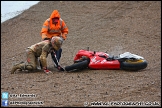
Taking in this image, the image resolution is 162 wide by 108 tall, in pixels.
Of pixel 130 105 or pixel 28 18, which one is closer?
pixel 130 105

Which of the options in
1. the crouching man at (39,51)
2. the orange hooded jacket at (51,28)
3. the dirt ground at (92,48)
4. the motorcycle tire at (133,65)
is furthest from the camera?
the orange hooded jacket at (51,28)

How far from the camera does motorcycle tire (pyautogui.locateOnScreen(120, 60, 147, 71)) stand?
32.5 ft

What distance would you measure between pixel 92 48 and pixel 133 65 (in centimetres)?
→ 407

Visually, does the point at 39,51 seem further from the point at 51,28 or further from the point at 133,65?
the point at 133,65

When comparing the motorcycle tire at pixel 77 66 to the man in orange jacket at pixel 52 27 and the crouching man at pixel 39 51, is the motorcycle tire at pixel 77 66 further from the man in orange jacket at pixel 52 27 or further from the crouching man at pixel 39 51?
the man in orange jacket at pixel 52 27

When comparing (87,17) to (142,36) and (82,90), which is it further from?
(82,90)

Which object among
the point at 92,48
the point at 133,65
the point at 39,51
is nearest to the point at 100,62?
the point at 133,65

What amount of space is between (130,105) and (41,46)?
387 centimetres

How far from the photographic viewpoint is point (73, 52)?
43.5 feet

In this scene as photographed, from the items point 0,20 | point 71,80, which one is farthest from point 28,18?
point 71,80

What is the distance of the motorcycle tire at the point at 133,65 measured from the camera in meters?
9.92

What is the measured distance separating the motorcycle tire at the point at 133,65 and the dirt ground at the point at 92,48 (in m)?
0.13

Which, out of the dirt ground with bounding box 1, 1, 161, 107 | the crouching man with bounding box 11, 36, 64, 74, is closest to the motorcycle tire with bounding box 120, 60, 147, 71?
the dirt ground with bounding box 1, 1, 161, 107

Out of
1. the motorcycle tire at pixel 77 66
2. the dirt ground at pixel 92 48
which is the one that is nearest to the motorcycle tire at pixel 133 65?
the dirt ground at pixel 92 48
